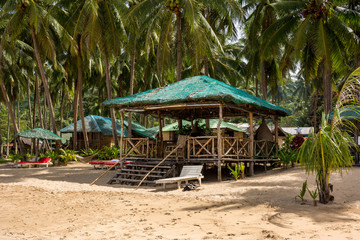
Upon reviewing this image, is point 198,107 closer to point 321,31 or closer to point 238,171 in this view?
point 238,171

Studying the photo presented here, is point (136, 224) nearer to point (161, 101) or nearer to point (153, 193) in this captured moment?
point (153, 193)

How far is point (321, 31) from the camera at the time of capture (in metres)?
16.1

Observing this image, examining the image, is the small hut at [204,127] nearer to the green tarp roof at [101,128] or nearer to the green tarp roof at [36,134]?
the green tarp roof at [101,128]

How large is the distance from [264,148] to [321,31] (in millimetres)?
5938

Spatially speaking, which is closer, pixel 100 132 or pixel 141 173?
pixel 141 173

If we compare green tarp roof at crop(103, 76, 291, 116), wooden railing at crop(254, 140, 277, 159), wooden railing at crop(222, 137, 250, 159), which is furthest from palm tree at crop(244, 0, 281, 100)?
wooden railing at crop(222, 137, 250, 159)

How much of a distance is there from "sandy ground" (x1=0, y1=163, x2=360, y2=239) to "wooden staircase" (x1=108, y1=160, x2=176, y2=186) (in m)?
0.81

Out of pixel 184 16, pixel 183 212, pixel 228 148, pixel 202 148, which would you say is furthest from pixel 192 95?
pixel 184 16

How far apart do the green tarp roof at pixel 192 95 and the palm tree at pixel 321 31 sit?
11.8ft

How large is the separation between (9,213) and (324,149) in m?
7.24

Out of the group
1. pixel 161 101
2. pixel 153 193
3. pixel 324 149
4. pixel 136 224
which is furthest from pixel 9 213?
pixel 324 149

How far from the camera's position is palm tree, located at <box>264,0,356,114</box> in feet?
53.0

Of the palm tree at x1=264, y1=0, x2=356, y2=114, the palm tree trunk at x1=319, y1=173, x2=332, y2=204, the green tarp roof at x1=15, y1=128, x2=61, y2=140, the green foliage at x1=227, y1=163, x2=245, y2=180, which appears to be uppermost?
the palm tree at x1=264, y1=0, x2=356, y2=114

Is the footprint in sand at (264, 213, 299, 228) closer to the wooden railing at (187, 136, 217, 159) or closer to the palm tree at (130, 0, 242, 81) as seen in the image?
the wooden railing at (187, 136, 217, 159)
